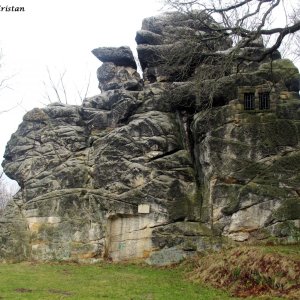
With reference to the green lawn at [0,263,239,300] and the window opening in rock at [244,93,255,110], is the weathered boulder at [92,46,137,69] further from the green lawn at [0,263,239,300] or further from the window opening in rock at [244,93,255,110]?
the green lawn at [0,263,239,300]

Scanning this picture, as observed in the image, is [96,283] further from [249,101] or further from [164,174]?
[249,101]

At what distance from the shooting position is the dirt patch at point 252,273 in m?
12.9

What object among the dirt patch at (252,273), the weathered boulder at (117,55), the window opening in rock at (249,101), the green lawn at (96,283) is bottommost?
the green lawn at (96,283)

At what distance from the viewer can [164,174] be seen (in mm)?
20062

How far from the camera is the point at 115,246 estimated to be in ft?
64.2

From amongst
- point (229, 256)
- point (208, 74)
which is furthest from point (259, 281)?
point (208, 74)

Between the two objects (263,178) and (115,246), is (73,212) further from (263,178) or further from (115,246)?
(263,178)

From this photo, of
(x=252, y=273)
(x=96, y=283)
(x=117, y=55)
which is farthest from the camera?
(x=117, y=55)

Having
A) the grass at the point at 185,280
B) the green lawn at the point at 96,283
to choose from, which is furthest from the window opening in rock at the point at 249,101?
the green lawn at the point at 96,283

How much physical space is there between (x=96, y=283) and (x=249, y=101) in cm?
1053

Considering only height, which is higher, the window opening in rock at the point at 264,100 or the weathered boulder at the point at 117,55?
the weathered boulder at the point at 117,55

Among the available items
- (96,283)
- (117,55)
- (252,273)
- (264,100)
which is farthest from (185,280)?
(117,55)

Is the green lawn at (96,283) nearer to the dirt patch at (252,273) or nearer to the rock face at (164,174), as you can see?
the dirt patch at (252,273)

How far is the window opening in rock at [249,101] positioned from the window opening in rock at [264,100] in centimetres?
32
